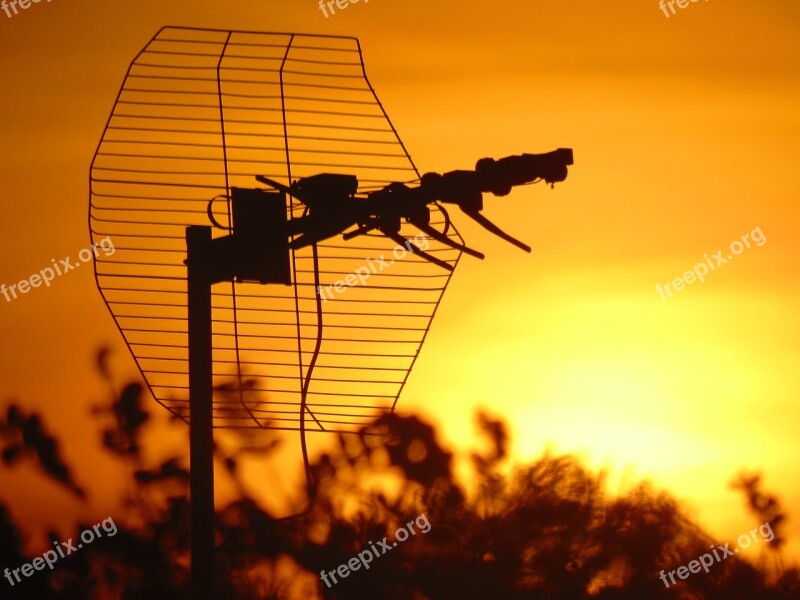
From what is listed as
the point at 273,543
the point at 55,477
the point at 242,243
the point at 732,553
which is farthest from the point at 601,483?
the point at 242,243

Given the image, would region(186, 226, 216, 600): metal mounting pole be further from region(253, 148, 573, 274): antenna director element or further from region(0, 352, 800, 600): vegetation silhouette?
region(0, 352, 800, 600): vegetation silhouette

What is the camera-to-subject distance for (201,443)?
10.9 feet

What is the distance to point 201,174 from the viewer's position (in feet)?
13.7

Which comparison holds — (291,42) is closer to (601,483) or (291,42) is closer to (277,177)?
(277,177)

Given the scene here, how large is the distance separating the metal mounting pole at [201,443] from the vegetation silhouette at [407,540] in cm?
338

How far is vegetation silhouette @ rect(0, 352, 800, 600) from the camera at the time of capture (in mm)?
7102

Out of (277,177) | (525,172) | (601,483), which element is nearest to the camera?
(525,172)

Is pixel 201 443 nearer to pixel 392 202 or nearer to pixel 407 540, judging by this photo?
pixel 392 202

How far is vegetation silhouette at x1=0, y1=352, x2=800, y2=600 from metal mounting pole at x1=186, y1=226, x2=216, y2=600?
11.1 ft

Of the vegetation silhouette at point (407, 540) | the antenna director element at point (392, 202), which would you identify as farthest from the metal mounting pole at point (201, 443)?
the vegetation silhouette at point (407, 540)

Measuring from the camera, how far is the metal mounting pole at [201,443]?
326cm

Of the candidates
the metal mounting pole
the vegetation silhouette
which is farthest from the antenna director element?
the vegetation silhouette

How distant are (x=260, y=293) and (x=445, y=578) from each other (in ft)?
11.4

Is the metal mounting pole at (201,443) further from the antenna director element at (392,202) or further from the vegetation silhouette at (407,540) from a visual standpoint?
the vegetation silhouette at (407,540)
